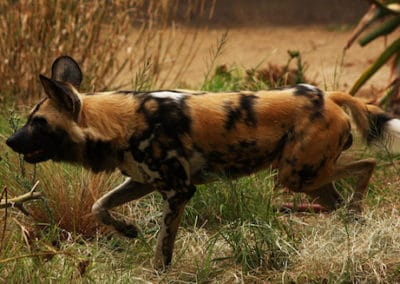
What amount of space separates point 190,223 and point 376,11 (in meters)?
2.05

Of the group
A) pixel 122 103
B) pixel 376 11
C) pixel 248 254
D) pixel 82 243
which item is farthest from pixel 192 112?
pixel 376 11

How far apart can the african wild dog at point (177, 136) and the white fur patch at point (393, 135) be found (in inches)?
7.9

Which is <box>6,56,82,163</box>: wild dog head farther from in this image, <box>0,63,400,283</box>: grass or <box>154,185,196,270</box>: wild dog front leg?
<box>154,185,196,270</box>: wild dog front leg

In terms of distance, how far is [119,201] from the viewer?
3588 millimetres

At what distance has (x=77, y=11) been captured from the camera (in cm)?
546

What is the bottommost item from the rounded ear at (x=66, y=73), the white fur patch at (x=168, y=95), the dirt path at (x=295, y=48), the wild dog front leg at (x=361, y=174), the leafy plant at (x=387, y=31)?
the dirt path at (x=295, y=48)

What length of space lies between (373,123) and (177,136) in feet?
2.77

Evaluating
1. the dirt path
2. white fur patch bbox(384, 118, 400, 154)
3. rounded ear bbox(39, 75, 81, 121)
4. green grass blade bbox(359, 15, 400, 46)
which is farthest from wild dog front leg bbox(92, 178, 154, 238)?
the dirt path

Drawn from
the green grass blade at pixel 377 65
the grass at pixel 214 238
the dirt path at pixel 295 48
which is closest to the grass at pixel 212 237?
the grass at pixel 214 238

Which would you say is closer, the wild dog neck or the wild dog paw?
the wild dog neck

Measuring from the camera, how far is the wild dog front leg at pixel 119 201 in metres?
3.57

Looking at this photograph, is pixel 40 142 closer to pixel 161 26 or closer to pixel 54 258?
pixel 54 258

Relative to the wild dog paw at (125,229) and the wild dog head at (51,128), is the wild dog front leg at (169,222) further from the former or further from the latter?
the wild dog head at (51,128)

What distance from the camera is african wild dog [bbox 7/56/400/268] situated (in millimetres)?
3305
